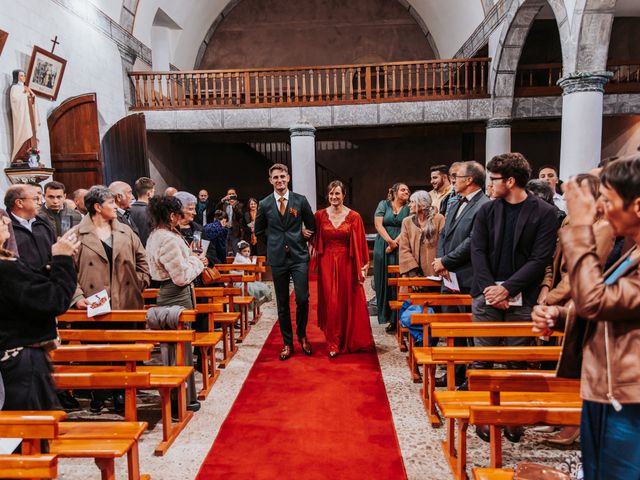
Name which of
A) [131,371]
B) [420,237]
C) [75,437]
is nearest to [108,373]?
[131,371]

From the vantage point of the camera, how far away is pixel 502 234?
119 inches

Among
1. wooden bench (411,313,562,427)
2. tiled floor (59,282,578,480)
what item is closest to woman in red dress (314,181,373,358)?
tiled floor (59,282,578,480)

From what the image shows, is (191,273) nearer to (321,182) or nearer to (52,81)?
(52,81)

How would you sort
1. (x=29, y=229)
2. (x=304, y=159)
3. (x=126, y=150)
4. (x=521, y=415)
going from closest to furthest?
(x=521, y=415), (x=29, y=229), (x=126, y=150), (x=304, y=159)

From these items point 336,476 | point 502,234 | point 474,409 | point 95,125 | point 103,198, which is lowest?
point 336,476

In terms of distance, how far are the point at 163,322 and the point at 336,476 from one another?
1.62 metres

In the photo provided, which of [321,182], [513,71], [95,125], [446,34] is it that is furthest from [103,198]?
[446,34]

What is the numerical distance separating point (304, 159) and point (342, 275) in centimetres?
675

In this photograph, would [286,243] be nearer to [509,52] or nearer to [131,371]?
[131,371]

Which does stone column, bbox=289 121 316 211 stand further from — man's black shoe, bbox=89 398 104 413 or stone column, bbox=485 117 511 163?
man's black shoe, bbox=89 398 104 413

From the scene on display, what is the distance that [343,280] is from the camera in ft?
15.7

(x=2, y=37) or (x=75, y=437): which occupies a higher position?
(x=2, y=37)

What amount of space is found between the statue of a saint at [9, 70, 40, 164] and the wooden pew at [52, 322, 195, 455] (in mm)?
4632

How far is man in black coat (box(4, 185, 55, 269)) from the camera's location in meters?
3.01
